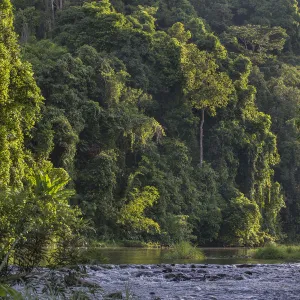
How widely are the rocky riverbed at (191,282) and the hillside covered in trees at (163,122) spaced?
42.2 ft

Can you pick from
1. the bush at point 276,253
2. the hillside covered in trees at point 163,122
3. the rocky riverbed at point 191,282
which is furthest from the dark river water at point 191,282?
the hillside covered in trees at point 163,122

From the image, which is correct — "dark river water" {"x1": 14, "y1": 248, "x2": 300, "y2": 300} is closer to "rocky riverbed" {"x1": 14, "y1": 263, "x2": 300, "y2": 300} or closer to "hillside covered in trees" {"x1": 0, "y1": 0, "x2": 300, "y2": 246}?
"rocky riverbed" {"x1": 14, "y1": 263, "x2": 300, "y2": 300}

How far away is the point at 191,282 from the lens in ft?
46.9

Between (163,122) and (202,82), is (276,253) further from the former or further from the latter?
(163,122)

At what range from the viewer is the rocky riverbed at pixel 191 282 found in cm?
1131

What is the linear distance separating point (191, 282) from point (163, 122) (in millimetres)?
33931

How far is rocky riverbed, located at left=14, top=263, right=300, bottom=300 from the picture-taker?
11.3 meters

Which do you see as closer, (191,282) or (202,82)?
(191,282)

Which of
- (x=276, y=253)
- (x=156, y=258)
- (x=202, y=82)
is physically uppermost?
(x=202, y=82)

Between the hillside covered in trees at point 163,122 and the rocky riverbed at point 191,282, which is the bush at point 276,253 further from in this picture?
the hillside covered in trees at point 163,122

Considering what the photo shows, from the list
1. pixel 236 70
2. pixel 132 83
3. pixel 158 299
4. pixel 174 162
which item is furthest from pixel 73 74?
pixel 158 299

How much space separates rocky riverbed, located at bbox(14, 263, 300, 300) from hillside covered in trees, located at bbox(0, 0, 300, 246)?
12850 mm

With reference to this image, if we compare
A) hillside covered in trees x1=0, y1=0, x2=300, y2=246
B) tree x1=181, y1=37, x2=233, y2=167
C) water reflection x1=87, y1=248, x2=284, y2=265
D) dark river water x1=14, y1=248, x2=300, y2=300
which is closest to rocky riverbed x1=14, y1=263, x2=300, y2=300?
dark river water x1=14, y1=248, x2=300, y2=300

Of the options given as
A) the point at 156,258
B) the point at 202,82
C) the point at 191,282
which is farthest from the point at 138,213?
the point at 191,282
